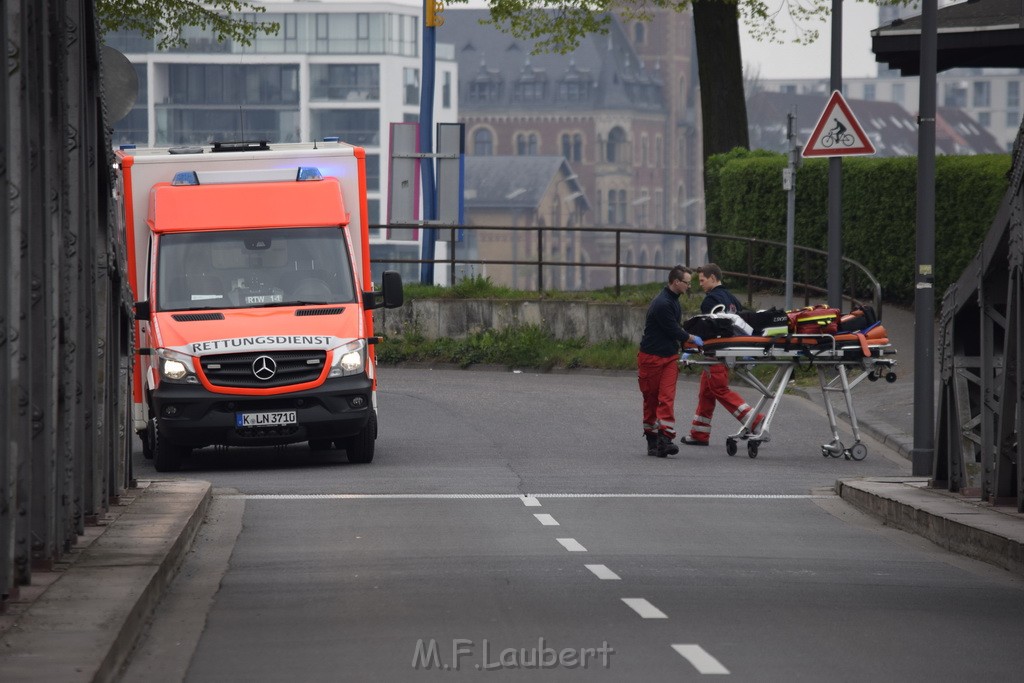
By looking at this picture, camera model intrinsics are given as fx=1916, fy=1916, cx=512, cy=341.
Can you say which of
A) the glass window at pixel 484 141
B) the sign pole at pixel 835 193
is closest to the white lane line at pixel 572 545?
the sign pole at pixel 835 193

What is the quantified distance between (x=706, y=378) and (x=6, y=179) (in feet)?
38.0

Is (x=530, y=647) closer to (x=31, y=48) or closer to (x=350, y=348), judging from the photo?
(x=31, y=48)

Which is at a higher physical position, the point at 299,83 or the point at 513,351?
the point at 299,83

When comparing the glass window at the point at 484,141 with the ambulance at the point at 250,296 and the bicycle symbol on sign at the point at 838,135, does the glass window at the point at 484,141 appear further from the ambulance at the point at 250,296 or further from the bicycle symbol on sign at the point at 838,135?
the ambulance at the point at 250,296

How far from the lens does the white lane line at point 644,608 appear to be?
8.70 meters

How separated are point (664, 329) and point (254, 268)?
3.89 metres

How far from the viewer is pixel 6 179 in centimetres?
755

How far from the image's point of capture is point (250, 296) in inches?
687

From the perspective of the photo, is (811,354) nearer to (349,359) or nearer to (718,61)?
(349,359)

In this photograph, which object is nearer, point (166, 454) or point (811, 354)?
point (166, 454)

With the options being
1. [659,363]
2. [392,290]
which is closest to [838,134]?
[659,363]

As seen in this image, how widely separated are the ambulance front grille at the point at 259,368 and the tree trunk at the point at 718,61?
704 inches

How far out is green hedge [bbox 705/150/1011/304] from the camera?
2717 centimetres

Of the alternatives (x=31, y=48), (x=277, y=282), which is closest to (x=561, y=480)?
(x=277, y=282)
